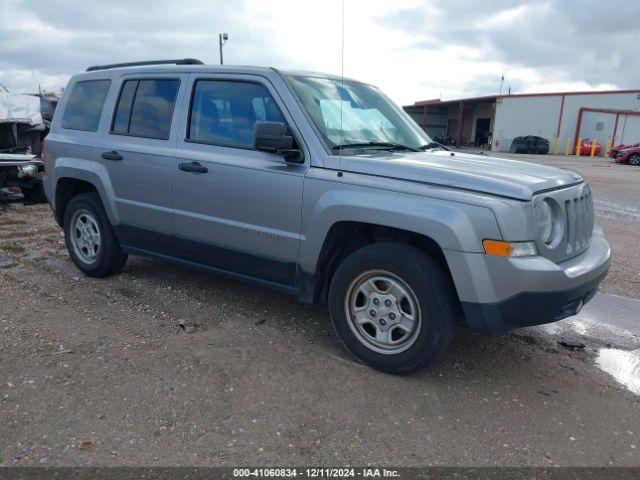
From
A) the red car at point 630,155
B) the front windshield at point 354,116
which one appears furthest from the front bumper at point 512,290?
the red car at point 630,155

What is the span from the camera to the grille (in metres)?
3.28

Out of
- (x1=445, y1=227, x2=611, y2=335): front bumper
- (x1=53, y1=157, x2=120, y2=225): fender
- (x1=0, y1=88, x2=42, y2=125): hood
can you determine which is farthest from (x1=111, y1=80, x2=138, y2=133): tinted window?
(x1=0, y1=88, x2=42, y2=125): hood

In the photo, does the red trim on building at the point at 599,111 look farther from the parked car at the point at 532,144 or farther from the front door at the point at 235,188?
the front door at the point at 235,188

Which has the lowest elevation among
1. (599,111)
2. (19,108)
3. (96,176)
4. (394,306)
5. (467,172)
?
(394,306)

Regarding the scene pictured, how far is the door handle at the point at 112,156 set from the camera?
4.70 m

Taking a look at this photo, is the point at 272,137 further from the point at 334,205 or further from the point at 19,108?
the point at 19,108

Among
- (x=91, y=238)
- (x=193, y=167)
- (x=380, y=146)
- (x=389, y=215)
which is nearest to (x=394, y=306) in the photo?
(x=389, y=215)

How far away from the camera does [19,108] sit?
33.4ft

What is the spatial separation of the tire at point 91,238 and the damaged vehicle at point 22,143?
4.50 m

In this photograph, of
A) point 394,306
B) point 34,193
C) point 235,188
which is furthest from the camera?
point 34,193

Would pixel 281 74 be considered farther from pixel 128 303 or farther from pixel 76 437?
pixel 76 437

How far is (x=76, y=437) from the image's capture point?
108 inches

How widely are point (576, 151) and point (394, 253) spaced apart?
42836 millimetres

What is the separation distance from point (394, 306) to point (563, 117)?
45.7 meters
